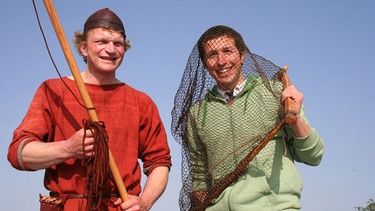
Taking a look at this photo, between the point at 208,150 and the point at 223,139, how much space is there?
182mm

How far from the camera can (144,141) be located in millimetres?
4766

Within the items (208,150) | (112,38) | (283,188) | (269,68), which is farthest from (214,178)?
(112,38)

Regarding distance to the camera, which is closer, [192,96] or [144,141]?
[144,141]

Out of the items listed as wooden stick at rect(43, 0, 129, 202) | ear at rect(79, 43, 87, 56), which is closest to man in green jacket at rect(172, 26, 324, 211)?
wooden stick at rect(43, 0, 129, 202)

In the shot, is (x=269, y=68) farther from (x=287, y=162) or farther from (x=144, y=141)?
(x=144, y=141)

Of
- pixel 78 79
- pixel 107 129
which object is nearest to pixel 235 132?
pixel 107 129

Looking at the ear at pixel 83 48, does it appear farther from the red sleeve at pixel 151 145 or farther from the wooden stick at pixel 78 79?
the red sleeve at pixel 151 145

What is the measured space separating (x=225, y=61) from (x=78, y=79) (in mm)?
1323

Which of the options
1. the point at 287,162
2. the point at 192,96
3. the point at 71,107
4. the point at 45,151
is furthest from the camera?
the point at 192,96

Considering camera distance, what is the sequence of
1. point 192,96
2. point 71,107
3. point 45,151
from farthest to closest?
point 192,96, point 71,107, point 45,151

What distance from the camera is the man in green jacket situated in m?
4.72

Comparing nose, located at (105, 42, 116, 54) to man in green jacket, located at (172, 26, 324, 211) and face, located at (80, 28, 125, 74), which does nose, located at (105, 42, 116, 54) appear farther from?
man in green jacket, located at (172, 26, 324, 211)

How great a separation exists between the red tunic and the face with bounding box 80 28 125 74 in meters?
0.18

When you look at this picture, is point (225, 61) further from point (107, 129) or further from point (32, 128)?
point (32, 128)
